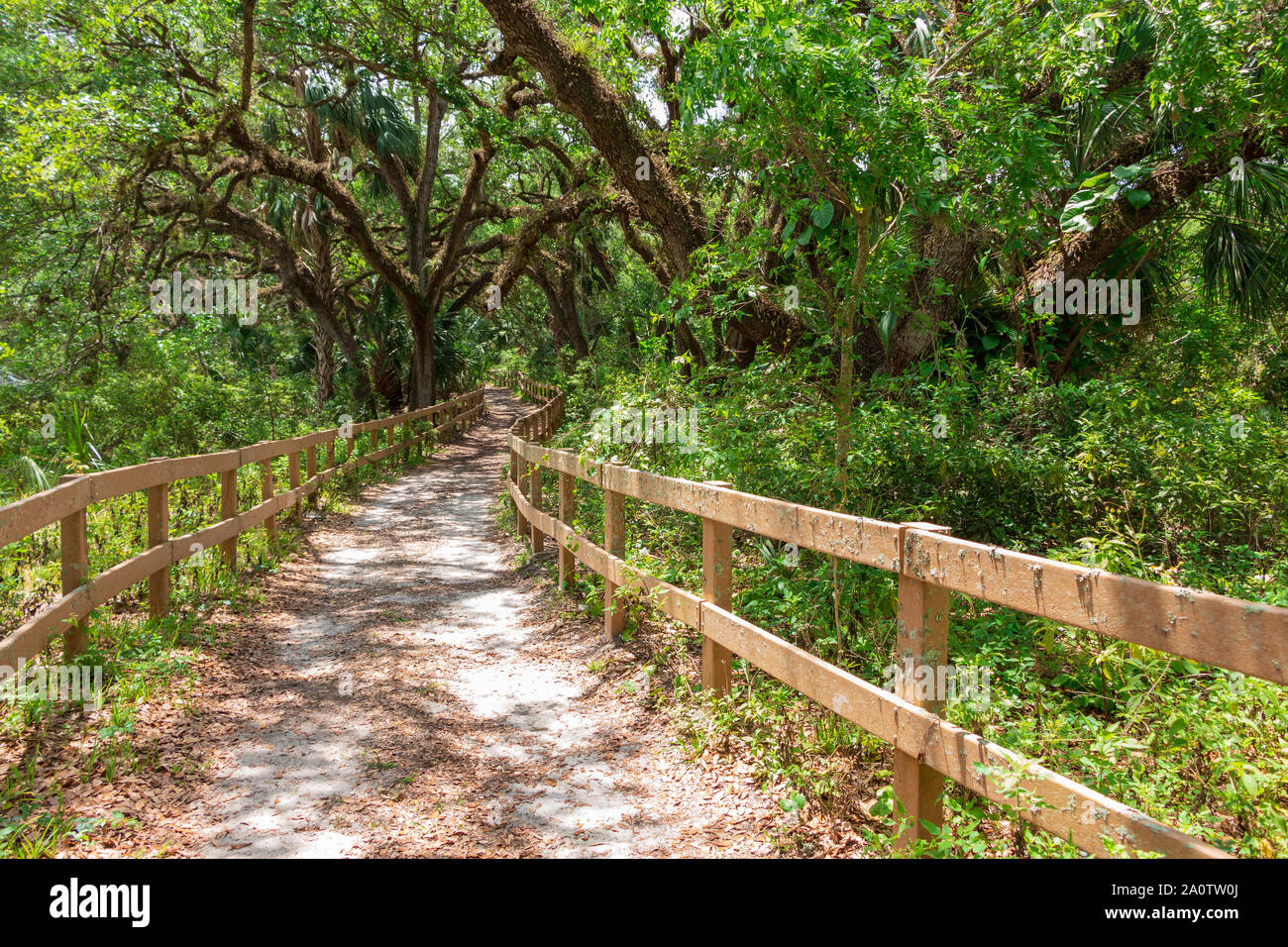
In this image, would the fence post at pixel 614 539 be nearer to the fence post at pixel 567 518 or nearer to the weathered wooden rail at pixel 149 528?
the fence post at pixel 567 518

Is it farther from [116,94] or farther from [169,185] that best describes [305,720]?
[169,185]

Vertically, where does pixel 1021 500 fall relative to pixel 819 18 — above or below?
below

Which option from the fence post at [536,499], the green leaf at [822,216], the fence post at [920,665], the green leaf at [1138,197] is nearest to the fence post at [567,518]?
the fence post at [536,499]

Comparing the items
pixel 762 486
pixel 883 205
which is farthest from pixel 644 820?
pixel 883 205

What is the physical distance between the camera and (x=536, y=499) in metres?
8.70

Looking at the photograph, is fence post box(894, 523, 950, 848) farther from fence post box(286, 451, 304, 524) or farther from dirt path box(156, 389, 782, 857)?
fence post box(286, 451, 304, 524)

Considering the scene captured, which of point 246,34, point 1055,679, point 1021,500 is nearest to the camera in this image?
point 1055,679

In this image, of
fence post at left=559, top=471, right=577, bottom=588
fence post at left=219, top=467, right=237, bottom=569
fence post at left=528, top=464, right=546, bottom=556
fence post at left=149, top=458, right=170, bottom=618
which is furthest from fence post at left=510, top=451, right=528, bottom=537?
fence post at left=149, top=458, right=170, bottom=618

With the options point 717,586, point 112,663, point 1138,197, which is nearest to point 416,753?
point 717,586

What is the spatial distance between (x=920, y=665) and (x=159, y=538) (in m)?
5.09

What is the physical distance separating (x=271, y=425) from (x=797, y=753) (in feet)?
40.3

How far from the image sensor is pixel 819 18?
15.1ft

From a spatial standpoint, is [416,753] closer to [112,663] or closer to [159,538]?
[112,663]

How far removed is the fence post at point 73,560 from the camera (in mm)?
4352
